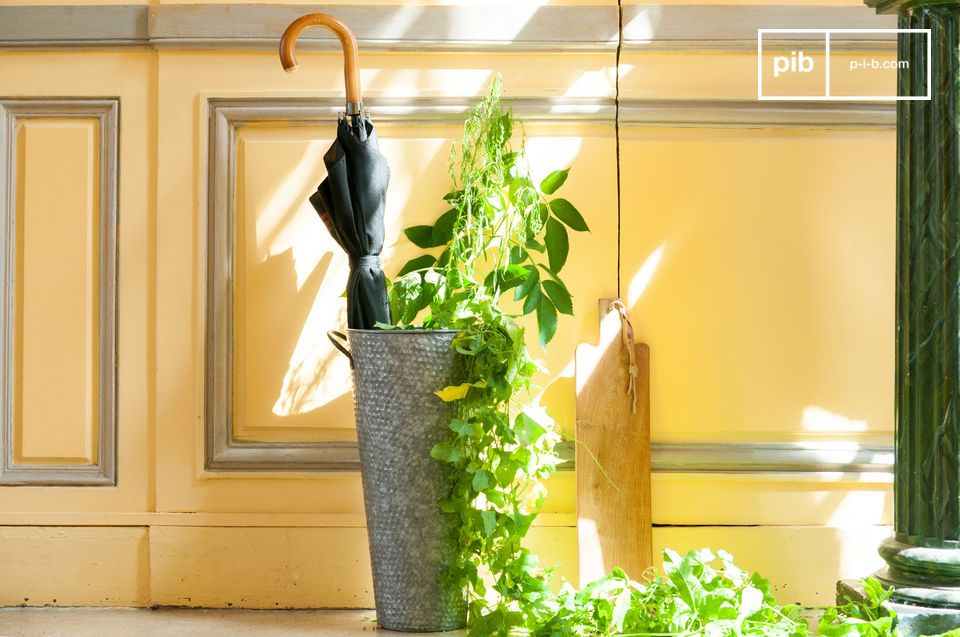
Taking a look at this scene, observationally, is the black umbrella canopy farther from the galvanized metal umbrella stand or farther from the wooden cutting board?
the wooden cutting board

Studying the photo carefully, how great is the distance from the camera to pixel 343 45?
6.99ft

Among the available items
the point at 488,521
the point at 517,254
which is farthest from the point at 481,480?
the point at 517,254

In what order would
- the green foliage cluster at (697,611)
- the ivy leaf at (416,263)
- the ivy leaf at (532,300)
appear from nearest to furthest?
the green foliage cluster at (697,611), the ivy leaf at (532,300), the ivy leaf at (416,263)

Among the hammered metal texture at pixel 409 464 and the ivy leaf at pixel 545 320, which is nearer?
the hammered metal texture at pixel 409 464

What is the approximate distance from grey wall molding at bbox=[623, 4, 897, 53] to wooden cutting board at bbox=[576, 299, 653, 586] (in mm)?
643

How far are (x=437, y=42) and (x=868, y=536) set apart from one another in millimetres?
1542

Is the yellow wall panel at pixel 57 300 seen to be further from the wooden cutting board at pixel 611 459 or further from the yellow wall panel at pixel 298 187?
the wooden cutting board at pixel 611 459

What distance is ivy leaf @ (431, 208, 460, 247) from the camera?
2.32 m

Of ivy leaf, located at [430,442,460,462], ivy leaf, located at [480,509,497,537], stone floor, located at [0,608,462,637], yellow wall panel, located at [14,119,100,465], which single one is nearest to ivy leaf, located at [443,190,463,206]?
ivy leaf, located at [430,442,460,462]

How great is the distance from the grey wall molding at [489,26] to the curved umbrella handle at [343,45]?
24cm

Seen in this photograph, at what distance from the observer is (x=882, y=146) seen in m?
2.41

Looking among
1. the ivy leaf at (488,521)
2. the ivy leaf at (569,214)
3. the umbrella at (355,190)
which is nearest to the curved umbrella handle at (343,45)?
the umbrella at (355,190)

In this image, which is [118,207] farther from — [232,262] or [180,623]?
[180,623]

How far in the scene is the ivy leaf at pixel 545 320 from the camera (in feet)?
7.38
